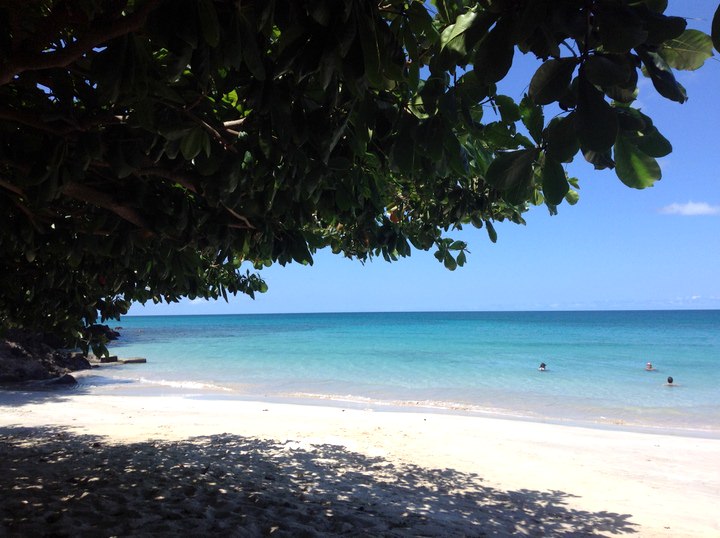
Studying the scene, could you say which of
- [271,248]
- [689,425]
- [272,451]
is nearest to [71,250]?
[271,248]

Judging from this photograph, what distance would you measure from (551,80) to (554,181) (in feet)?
0.93

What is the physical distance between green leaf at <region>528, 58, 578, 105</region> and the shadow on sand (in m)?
3.27

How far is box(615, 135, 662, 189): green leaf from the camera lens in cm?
130

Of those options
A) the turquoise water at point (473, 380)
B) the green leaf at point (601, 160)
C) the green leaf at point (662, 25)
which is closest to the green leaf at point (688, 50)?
the green leaf at point (662, 25)

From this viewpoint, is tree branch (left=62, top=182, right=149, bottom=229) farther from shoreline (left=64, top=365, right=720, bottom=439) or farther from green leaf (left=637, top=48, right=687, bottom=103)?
shoreline (left=64, top=365, right=720, bottom=439)

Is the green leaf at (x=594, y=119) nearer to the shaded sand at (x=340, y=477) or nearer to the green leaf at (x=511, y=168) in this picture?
the green leaf at (x=511, y=168)

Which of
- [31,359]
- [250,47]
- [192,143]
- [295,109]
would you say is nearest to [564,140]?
[250,47]

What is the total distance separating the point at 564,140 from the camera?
48.0 inches

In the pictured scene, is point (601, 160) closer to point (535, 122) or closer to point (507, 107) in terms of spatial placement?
point (535, 122)

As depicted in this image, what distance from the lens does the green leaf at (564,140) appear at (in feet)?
3.97

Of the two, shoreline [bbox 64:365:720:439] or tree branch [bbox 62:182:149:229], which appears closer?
tree branch [bbox 62:182:149:229]

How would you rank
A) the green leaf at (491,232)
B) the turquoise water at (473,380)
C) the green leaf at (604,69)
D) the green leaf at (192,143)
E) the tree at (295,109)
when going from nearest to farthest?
the green leaf at (604,69) < the tree at (295,109) < the green leaf at (192,143) < the green leaf at (491,232) < the turquoise water at (473,380)

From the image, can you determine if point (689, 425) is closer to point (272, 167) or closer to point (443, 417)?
point (443, 417)

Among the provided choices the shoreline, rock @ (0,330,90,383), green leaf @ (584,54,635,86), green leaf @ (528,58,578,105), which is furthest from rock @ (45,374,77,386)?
green leaf @ (584,54,635,86)
